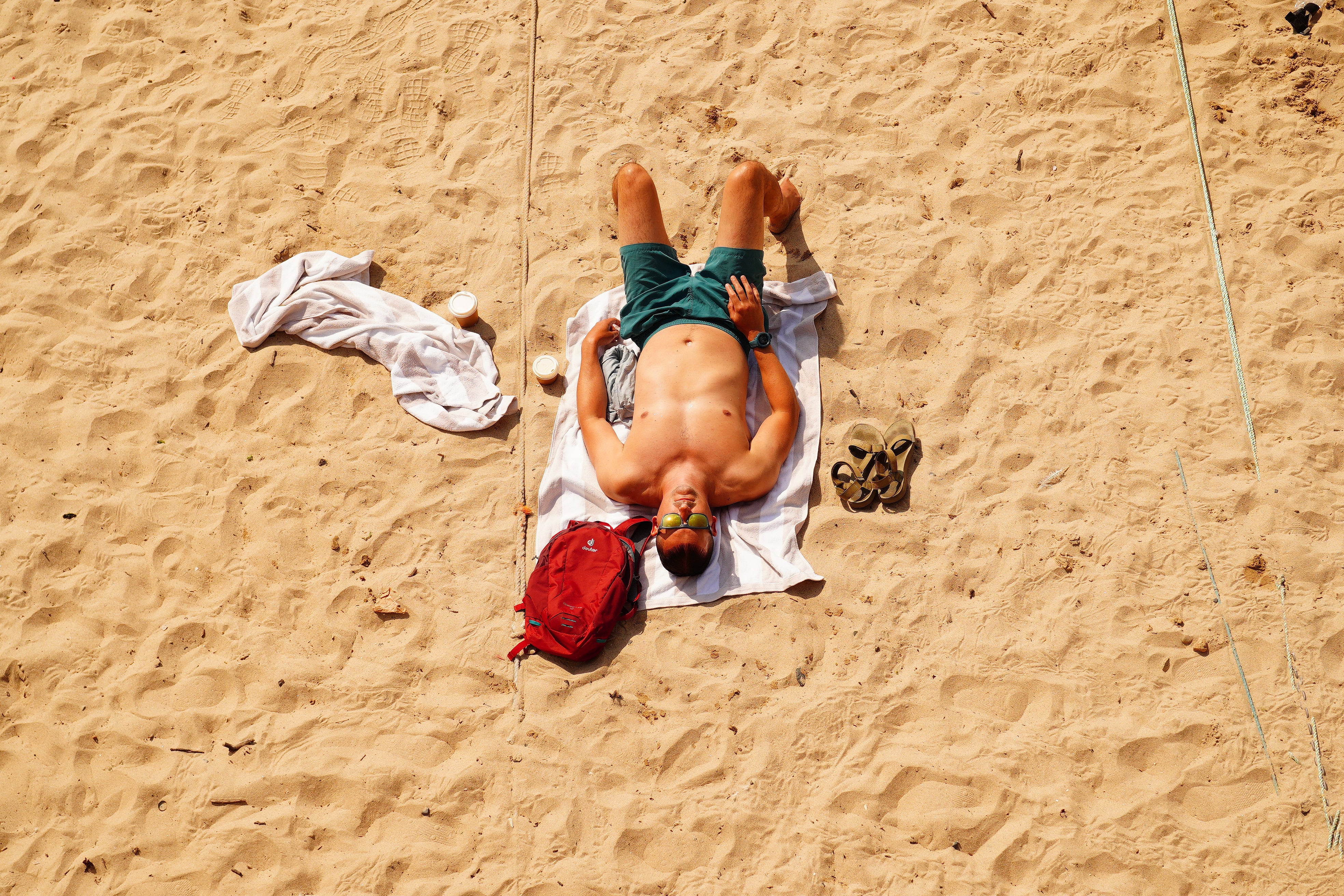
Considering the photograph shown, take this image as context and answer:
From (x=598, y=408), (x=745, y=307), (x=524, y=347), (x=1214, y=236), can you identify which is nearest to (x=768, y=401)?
(x=745, y=307)

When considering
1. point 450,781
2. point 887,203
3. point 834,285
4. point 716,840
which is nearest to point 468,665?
point 450,781

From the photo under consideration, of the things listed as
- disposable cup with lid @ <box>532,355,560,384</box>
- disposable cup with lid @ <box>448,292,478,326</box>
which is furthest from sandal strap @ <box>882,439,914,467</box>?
disposable cup with lid @ <box>448,292,478,326</box>

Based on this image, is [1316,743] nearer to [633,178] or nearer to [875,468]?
[875,468]

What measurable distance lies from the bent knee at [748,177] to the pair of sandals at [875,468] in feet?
4.84

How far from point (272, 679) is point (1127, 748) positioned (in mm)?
3922

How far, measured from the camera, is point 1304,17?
5590 mm

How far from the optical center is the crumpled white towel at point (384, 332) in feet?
16.9

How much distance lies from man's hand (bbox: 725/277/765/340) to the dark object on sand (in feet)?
12.6

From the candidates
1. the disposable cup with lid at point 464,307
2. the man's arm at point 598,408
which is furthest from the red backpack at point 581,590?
the disposable cup with lid at point 464,307

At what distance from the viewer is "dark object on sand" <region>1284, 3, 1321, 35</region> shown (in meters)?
5.57

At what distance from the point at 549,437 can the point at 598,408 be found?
0.35m

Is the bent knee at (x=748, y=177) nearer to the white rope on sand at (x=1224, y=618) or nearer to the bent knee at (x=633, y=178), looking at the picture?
the bent knee at (x=633, y=178)

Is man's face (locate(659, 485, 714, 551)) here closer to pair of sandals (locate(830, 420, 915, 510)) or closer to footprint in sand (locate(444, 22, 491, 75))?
pair of sandals (locate(830, 420, 915, 510))

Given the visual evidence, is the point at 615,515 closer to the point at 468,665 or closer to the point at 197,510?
the point at 468,665
